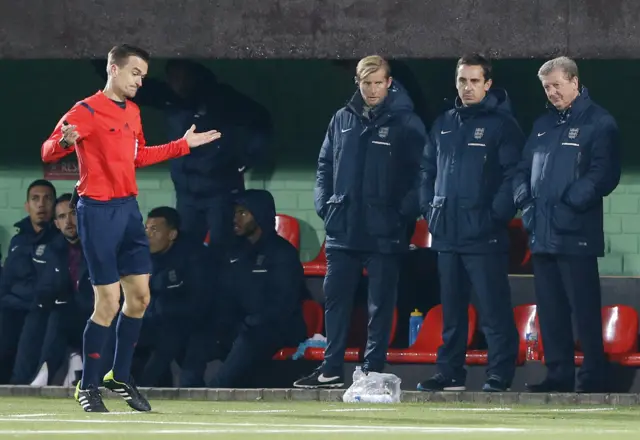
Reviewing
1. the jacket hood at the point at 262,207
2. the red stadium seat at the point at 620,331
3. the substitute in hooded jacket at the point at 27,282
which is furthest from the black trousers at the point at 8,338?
the red stadium seat at the point at 620,331

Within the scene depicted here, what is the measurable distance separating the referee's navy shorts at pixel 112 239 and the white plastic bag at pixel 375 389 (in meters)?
2.26

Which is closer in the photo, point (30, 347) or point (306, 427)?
point (306, 427)

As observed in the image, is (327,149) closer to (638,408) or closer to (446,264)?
(446,264)

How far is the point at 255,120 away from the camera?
1500cm

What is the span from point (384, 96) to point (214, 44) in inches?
55.9

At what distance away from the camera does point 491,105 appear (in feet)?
41.8

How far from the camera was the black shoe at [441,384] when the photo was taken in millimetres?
12492

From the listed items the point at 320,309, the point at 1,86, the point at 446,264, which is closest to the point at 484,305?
the point at 446,264

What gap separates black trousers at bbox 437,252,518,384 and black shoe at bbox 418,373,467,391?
0.12 ft

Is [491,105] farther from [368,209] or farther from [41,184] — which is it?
[41,184]

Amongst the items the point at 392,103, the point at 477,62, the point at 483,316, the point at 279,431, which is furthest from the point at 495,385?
the point at 279,431

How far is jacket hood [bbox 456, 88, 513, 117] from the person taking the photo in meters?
12.7

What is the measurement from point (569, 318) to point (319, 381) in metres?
1.82

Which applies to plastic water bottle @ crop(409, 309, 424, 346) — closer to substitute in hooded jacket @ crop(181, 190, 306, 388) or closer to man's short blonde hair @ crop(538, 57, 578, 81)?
substitute in hooded jacket @ crop(181, 190, 306, 388)
